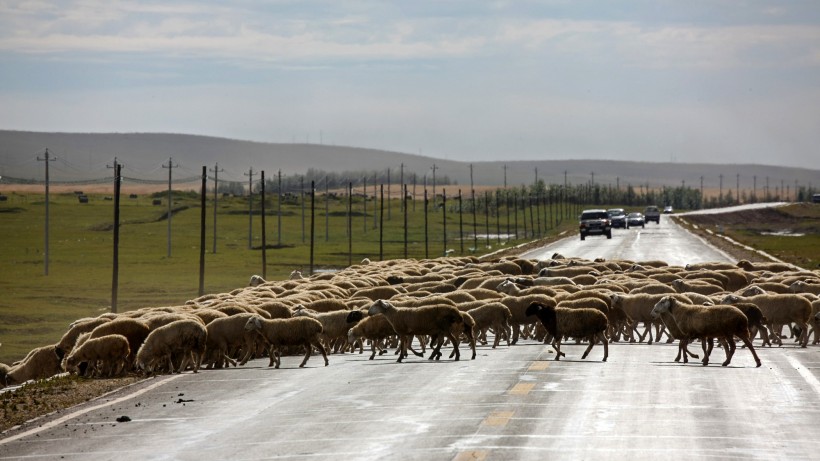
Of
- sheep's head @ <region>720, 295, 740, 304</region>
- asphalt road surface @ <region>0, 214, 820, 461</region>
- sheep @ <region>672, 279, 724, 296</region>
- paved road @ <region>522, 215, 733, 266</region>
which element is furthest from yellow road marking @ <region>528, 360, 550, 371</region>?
paved road @ <region>522, 215, 733, 266</region>

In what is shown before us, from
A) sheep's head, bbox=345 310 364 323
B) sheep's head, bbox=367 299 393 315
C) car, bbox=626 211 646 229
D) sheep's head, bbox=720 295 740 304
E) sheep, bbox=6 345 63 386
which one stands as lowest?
sheep, bbox=6 345 63 386

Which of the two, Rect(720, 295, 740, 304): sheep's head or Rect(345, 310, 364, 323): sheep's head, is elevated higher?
Rect(720, 295, 740, 304): sheep's head

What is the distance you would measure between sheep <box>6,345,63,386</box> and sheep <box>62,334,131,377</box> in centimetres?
452

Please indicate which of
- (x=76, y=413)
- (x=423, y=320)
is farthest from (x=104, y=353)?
(x=423, y=320)

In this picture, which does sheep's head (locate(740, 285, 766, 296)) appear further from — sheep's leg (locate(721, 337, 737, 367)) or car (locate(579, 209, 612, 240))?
car (locate(579, 209, 612, 240))

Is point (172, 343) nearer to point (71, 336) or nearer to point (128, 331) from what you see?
point (128, 331)

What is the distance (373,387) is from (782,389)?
19.6 feet

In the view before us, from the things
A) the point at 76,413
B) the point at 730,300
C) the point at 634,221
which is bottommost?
the point at 76,413

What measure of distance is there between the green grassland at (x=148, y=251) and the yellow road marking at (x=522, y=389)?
23.3 metres

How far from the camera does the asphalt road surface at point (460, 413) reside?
13109 mm

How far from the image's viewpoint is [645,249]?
83.1m

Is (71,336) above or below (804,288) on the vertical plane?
below

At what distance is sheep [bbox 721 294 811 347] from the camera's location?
25000mm

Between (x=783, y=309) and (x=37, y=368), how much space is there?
15873 millimetres
